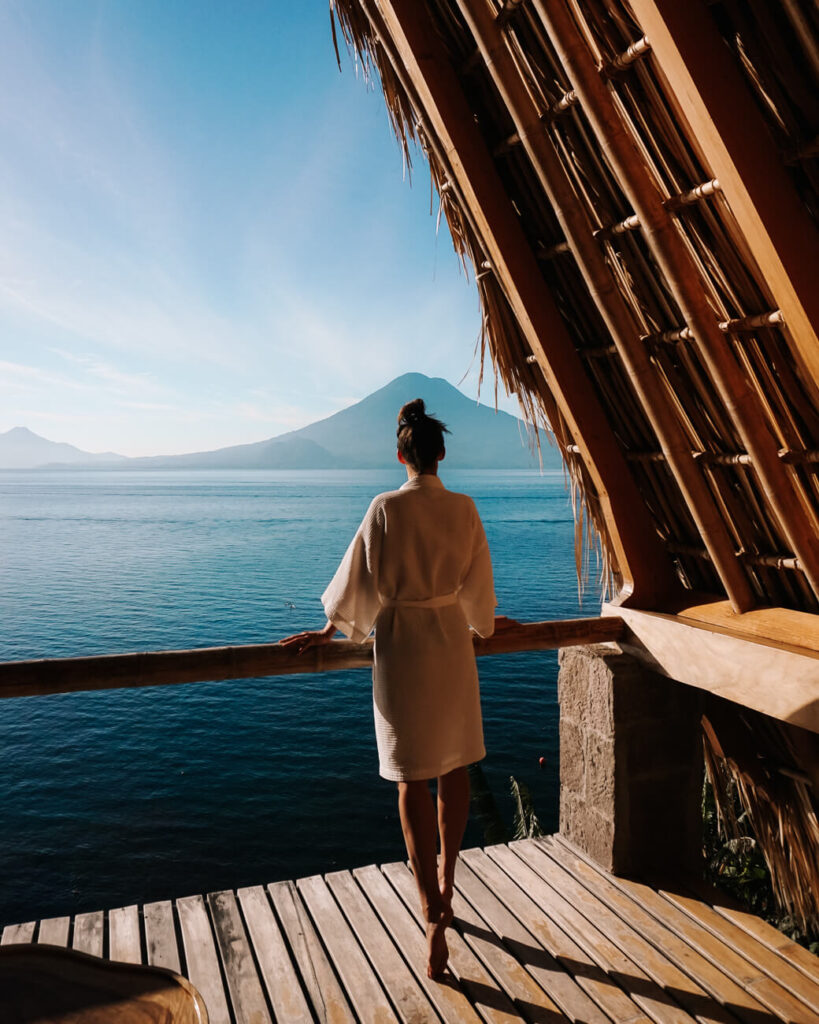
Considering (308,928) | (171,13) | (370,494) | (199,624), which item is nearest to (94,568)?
(199,624)

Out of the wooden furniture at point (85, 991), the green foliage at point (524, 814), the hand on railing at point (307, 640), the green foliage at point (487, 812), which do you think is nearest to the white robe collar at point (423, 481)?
the hand on railing at point (307, 640)

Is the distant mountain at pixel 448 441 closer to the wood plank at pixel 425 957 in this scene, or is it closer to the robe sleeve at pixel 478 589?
the wood plank at pixel 425 957

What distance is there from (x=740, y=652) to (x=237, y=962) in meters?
1.50

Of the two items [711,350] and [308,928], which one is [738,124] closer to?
[711,350]

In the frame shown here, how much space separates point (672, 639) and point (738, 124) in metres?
1.36

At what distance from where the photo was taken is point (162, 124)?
5016 cm

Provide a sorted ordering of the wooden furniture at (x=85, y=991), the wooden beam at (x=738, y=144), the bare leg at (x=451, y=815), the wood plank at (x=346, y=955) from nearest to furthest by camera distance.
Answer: the wooden furniture at (x=85, y=991) → the wooden beam at (x=738, y=144) → the wood plank at (x=346, y=955) → the bare leg at (x=451, y=815)

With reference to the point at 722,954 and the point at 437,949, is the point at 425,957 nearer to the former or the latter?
the point at 437,949

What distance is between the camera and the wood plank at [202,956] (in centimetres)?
165

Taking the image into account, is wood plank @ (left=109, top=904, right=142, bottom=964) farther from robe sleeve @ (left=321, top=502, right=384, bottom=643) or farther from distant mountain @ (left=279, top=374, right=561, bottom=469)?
distant mountain @ (left=279, top=374, right=561, bottom=469)

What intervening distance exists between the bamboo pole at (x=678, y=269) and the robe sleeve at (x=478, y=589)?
67cm

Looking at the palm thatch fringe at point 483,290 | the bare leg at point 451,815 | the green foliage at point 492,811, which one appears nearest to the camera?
the bare leg at point 451,815

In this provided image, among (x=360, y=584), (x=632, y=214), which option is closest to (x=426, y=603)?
(x=360, y=584)

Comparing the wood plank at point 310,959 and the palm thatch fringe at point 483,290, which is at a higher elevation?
the palm thatch fringe at point 483,290
